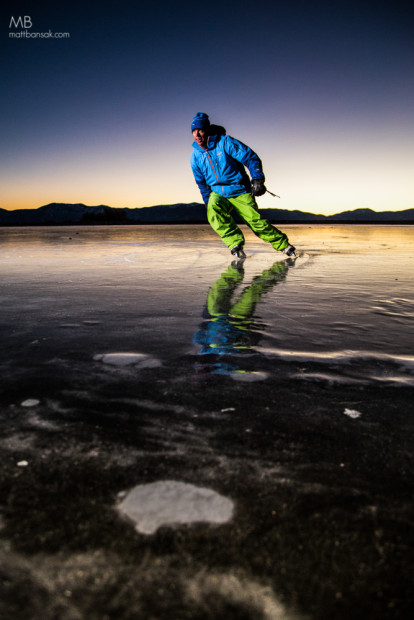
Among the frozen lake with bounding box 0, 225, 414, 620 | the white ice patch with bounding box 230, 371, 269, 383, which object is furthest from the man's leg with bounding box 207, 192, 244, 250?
the white ice patch with bounding box 230, 371, 269, 383

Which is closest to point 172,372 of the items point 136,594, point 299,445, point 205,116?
point 299,445

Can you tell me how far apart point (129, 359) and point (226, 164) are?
530 cm

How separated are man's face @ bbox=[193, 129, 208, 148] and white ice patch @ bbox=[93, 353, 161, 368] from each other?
16.9 ft

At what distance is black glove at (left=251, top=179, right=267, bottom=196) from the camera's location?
6.40 meters

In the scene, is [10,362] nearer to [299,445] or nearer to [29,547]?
[29,547]

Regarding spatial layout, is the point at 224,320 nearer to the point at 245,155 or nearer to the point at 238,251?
the point at 245,155

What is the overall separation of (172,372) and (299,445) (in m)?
0.74

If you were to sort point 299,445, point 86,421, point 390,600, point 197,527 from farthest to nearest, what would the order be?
point 86,421
point 299,445
point 197,527
point 390,600

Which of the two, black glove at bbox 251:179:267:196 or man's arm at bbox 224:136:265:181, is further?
black glove at bbox 251:179:267:196

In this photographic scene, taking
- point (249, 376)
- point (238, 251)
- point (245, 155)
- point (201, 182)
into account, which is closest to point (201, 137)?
point (245, 155)

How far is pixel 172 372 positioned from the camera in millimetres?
1688

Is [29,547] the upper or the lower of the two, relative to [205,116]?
lower

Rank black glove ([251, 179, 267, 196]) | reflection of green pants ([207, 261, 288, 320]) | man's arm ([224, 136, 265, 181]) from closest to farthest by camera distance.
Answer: reflection of green pants ([207, 261, 288, 320]) < man's arm ([224, 136, 265, 181]) < black glove ([251, 179, 267, 196])

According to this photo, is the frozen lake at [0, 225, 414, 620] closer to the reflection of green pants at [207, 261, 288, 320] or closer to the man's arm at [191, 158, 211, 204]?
the reflection of green pants at [207, 261, 288, 320]
